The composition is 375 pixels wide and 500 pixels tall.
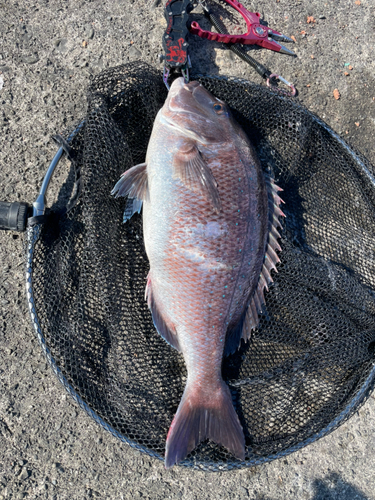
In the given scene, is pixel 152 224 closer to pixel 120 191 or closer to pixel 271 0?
pixel 120 191

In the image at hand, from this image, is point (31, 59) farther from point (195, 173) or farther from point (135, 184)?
point (195, 173)

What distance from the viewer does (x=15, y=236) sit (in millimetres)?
2486

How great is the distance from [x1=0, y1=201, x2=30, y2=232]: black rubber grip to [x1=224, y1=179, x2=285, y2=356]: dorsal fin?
1429 millimetres

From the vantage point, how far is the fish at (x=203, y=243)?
1.96m

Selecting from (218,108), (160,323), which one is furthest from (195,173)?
(160,323)

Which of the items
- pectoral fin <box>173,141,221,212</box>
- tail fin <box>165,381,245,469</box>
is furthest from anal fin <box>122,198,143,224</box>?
tail fin <box>165,381,245,469</box>

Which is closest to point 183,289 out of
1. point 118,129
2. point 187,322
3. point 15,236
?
point 187,322

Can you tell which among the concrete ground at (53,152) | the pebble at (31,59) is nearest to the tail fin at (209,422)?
the concrete ground at (53,152)

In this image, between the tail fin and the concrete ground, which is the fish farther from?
the concrete ground

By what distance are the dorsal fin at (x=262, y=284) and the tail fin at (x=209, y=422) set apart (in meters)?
0.31

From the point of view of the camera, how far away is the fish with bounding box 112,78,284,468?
1964 mm

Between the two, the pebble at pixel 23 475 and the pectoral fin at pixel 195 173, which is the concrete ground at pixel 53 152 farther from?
the pectoral fin at pixel 195 173

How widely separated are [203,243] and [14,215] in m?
1.10

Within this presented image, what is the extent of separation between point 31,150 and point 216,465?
2522mm
